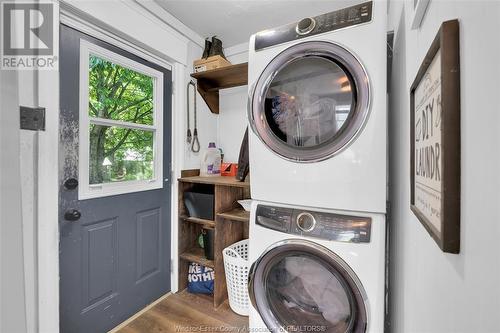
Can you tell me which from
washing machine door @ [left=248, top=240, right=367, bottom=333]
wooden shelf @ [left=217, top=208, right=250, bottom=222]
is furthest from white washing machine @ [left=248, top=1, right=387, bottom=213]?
wooden shelf @ [left=217, top=208, right=250, bottom=222]

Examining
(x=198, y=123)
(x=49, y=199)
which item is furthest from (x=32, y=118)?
(x=198, y=123)

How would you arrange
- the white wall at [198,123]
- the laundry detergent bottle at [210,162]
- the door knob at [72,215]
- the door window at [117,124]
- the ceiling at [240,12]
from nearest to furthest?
the door knob at [72,215]
the door window at [117,124]
the ceiling at [240,12]
the white wall at [198,123]
the laundry detergent bottle at [210,162]

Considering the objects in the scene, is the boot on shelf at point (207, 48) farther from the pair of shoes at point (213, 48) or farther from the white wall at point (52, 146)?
the white wall at point (52, 146)

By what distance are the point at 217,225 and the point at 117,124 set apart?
1.02 m

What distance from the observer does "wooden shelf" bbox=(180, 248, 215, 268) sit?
6.06ft

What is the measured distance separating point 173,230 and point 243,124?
1.18 metres

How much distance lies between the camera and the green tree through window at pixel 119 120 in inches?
57.6

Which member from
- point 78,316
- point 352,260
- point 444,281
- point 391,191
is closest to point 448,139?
point 444,281

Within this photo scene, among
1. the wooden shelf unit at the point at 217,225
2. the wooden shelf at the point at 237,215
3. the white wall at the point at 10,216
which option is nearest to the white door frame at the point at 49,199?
the white wall at the point at 10,216

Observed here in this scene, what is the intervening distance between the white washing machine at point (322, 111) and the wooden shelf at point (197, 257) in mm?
983

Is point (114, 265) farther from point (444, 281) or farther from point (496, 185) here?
point (496, 185)

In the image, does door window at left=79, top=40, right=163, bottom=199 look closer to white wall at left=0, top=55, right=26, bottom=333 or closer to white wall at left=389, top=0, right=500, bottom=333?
white wall at left=0, top=55, right=26, bottom=333

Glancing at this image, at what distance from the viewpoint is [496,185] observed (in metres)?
0.26

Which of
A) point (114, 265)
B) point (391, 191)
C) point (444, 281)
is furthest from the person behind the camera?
point (114, 265)
